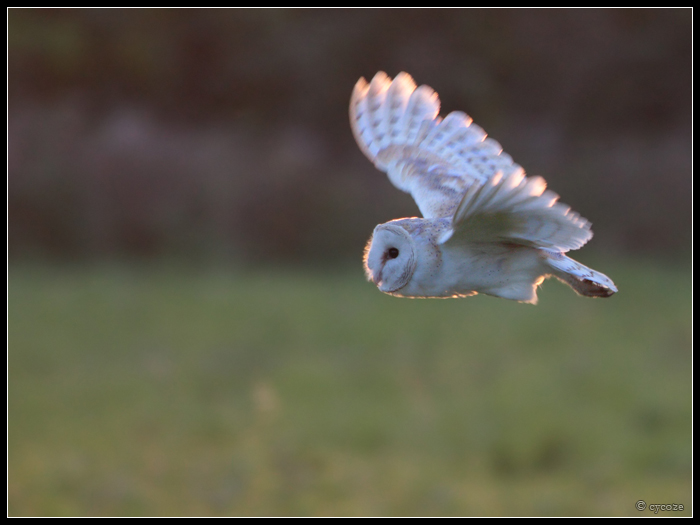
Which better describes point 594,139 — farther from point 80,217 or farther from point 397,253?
point 397,253

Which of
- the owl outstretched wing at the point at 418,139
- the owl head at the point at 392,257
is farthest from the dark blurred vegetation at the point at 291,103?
the owl head at the point at 392,257

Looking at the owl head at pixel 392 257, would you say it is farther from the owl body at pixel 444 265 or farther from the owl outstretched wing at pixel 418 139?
the owl outstretched wing at pixel 418 139

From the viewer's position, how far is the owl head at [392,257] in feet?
5.58

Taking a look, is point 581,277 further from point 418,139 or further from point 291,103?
point 291,103

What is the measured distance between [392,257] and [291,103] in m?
13.2

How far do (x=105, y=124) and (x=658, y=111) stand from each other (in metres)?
10.4

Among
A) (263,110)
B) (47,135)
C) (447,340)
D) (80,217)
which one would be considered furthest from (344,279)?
(47,135)

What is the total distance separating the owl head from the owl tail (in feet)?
1.17

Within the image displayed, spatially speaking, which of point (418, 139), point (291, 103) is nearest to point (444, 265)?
point (418, 139)

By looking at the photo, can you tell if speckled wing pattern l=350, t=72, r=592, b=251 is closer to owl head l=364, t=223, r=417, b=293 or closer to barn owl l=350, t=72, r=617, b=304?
barn owl l=350, t=72, r=617, b=304

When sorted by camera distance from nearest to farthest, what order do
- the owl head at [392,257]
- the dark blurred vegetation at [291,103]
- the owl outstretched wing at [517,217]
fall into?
the owl outstretched wing at [517,217] → the owl head at [392,257] → the dark blurred vegetation at [291,103]

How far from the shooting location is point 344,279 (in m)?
17.5

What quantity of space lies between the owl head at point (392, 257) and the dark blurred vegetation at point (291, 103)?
37.5 feet

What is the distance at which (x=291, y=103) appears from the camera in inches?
573
